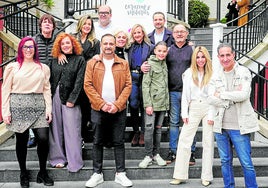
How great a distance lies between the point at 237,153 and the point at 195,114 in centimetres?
78

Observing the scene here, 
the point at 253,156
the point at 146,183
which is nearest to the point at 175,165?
the point at 146,183

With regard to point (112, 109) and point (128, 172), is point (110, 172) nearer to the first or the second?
point (128, 172)

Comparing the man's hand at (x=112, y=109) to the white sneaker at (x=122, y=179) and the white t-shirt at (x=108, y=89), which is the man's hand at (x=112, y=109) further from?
the white sneaker at (x=122, y=179)

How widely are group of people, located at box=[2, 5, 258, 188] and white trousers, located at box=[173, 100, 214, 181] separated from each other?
1 centimetres

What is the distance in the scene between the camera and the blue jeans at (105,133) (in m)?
5.28

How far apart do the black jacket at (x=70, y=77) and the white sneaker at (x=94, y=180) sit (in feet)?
3.20

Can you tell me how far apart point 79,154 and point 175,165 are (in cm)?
126

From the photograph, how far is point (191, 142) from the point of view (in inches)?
212

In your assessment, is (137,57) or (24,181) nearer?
(24,181)

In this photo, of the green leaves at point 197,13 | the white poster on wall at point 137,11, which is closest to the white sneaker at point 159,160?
the white poster on wall at point 137,11

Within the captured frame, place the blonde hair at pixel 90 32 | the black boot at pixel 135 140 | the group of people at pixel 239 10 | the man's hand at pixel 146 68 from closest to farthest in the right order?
the man's hand at pixel 146 68
the blonde hair at pixel 90 32
the black boot at pixel 135 140
the group of people at pixel 239 10

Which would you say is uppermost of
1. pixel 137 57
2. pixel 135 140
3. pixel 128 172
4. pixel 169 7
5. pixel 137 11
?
pixel 169 7

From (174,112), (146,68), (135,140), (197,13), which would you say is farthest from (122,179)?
(197,13)

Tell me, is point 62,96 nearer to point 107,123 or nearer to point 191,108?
point 107,123
